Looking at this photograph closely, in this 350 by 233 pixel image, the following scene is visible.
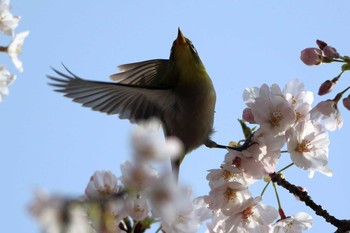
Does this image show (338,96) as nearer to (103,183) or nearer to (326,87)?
(326,87)

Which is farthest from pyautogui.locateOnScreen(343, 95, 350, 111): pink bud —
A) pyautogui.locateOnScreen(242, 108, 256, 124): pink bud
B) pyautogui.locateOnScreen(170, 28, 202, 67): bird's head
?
pyautogui.locateOnScreen(170, 28, 202, 67): bird's head

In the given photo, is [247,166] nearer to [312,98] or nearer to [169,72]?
[312,98]

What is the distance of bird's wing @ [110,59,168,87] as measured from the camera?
5.05 meters

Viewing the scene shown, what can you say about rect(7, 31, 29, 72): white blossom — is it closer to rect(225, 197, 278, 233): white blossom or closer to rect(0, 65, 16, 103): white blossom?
rect(0, 65, 16, 103): white blossom

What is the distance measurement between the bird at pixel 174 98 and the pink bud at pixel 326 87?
134cm

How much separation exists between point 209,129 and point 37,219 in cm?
358

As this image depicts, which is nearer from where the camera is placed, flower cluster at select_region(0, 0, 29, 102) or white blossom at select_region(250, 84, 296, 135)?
white blossom at select_region(250, 84, 296, 135)

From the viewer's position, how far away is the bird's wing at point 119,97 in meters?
3.60

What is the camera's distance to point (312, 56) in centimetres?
303

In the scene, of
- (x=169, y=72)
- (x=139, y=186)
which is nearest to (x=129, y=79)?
(x=169, y=72)

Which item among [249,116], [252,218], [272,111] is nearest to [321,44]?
[272,111]

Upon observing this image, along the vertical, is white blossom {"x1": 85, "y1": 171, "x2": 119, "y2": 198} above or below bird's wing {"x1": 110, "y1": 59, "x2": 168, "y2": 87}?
below

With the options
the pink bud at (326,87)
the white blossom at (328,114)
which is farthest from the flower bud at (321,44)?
the white blossom at (328,114)

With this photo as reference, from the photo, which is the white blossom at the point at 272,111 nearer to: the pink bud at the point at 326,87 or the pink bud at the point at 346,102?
the pink bud at the point at 326,87
